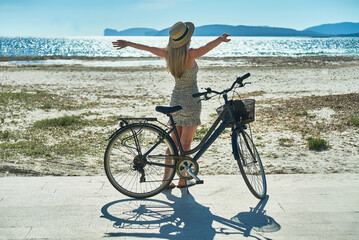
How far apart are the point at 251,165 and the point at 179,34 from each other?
173 centimetres

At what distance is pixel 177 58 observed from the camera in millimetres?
4656

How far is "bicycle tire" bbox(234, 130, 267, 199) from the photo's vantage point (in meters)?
4.63

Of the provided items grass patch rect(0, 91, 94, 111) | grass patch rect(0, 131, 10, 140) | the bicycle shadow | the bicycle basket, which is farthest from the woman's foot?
grass patch rect(0, 91, 94, 111)

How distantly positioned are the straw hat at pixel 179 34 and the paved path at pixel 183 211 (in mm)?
1804

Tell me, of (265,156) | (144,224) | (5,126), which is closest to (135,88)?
(5,126)

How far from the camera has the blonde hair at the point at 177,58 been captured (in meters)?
4.62

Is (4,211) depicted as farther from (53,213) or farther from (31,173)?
(31,173)

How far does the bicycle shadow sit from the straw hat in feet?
5.92

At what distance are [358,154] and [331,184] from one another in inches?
88.9

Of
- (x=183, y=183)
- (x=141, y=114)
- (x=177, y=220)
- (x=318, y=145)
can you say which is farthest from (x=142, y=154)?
(x=141, y=114)

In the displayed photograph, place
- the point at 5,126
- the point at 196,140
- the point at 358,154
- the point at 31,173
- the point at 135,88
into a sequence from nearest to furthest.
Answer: the point at 31,173 → the point at 358,154 → the point at 196,140 → the point at 5,126 → the point at 135,88

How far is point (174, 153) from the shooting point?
4.66 meters

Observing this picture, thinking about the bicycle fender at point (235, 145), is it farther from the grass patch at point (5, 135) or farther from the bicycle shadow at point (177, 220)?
the grass patch at point (5, 135)

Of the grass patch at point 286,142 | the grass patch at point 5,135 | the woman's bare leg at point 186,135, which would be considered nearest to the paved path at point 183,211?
the woman's bare leg at point 186,135
